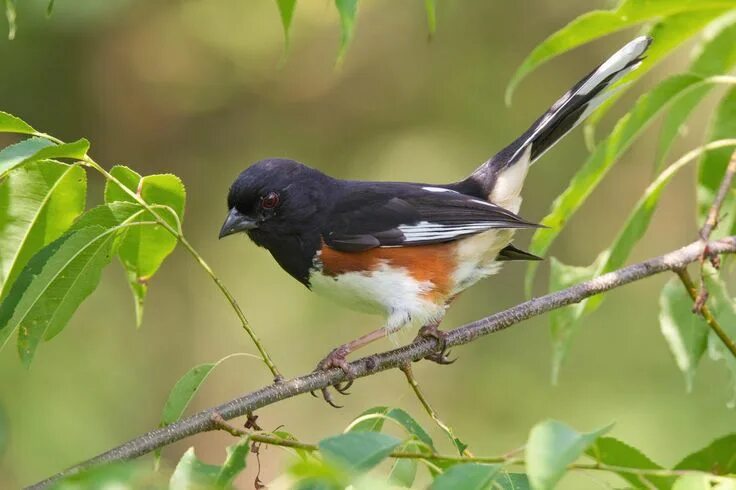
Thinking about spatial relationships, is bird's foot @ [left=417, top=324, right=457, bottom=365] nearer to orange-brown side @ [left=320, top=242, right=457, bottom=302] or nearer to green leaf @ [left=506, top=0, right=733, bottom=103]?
orange-brown side @ [left=320, top=242, right=457, bottom=302]

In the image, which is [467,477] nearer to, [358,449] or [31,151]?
[358,449]

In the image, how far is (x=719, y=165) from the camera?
104 inches

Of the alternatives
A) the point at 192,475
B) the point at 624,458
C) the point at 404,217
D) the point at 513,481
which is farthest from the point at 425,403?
the point at 404,217

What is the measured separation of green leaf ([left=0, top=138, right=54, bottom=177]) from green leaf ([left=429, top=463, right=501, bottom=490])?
90 cm

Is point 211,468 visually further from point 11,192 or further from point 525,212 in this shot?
point 525,212

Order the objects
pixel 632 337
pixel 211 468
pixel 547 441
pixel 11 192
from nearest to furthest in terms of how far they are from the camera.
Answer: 1. pixel 547 441
2. pixel 211 468
3. pixel 11 192
4. pixel 632 337

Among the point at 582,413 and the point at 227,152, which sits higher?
the point at 227,152

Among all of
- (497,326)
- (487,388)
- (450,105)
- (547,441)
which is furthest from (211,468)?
(450,105)

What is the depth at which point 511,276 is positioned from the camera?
7457 mm

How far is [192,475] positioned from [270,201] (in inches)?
60.1

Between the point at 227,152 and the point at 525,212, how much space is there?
2349 mm

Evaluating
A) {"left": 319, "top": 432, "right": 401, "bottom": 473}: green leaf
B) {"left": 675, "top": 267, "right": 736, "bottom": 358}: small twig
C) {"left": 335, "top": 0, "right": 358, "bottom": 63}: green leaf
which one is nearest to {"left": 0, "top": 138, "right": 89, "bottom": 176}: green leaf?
{"left": 335, "top": 0, "right": 358, "bottom": 63}: green leaf

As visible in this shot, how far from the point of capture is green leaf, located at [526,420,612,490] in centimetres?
127

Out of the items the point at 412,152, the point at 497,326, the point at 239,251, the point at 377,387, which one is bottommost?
the point at 377,387
